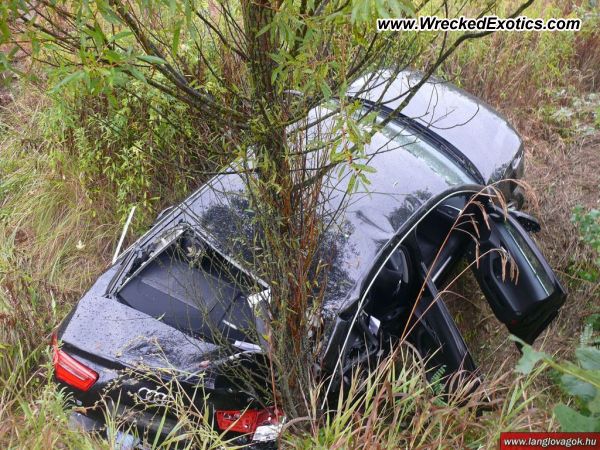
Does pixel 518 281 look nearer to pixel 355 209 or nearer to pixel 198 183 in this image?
pixel 355 209

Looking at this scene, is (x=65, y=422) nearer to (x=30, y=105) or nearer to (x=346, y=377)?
(x=346, y=377)

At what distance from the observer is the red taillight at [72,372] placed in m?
2.44

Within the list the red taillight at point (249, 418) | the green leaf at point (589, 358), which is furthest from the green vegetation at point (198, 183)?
the red taillight at point (249, 418)

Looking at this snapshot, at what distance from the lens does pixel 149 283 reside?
2.83 meters

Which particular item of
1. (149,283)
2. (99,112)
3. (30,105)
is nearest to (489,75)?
(99,112)

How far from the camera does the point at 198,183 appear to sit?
348 centimetres

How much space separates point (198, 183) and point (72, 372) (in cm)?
142

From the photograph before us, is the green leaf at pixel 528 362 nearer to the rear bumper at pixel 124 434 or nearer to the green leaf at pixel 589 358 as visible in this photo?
the green leaf at pixel 589 358

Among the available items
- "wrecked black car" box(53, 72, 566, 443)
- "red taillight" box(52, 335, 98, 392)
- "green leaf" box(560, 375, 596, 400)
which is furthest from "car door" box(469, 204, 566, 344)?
"red taillight" box(52, 335, 98, 392)

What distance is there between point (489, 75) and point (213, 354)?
3.94m

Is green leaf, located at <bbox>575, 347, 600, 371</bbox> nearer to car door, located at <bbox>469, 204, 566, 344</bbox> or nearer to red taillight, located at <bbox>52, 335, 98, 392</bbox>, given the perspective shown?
car door, located at <bbox>469, 204, 566, 344</bbox>

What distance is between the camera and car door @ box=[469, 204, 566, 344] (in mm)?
2943

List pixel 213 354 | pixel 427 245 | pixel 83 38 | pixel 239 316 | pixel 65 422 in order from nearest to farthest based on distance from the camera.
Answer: pixel 83 38 → pixel 65 422 → pixel 213 354 → pixel 239 316 → pixel 427 245

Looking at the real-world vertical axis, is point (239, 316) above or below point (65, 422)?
above
